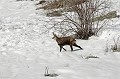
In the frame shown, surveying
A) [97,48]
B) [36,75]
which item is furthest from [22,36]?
[36,75]

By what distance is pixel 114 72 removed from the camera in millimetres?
6410

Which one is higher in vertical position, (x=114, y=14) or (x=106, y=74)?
(x=114, y=14)

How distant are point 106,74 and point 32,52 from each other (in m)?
3.57

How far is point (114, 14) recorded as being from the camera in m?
13.1

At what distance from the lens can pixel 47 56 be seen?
8719mm

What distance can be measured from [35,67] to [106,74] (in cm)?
187

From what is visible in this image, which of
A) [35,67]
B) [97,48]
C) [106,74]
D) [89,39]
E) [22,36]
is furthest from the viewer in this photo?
[22,36]

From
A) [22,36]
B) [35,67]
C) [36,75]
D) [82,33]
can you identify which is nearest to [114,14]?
[82,33]

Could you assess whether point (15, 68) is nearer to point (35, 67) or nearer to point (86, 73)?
point (35, 67)

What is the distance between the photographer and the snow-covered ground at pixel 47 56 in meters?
6.47

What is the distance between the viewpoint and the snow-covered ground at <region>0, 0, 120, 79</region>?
6469 millimetres

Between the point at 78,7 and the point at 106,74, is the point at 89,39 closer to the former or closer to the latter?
the point at 78,7

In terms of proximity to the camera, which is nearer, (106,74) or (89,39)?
(106,74)

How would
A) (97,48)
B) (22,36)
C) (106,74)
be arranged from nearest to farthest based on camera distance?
1. (106,74)
2. (97,48)
3. (22,36)
